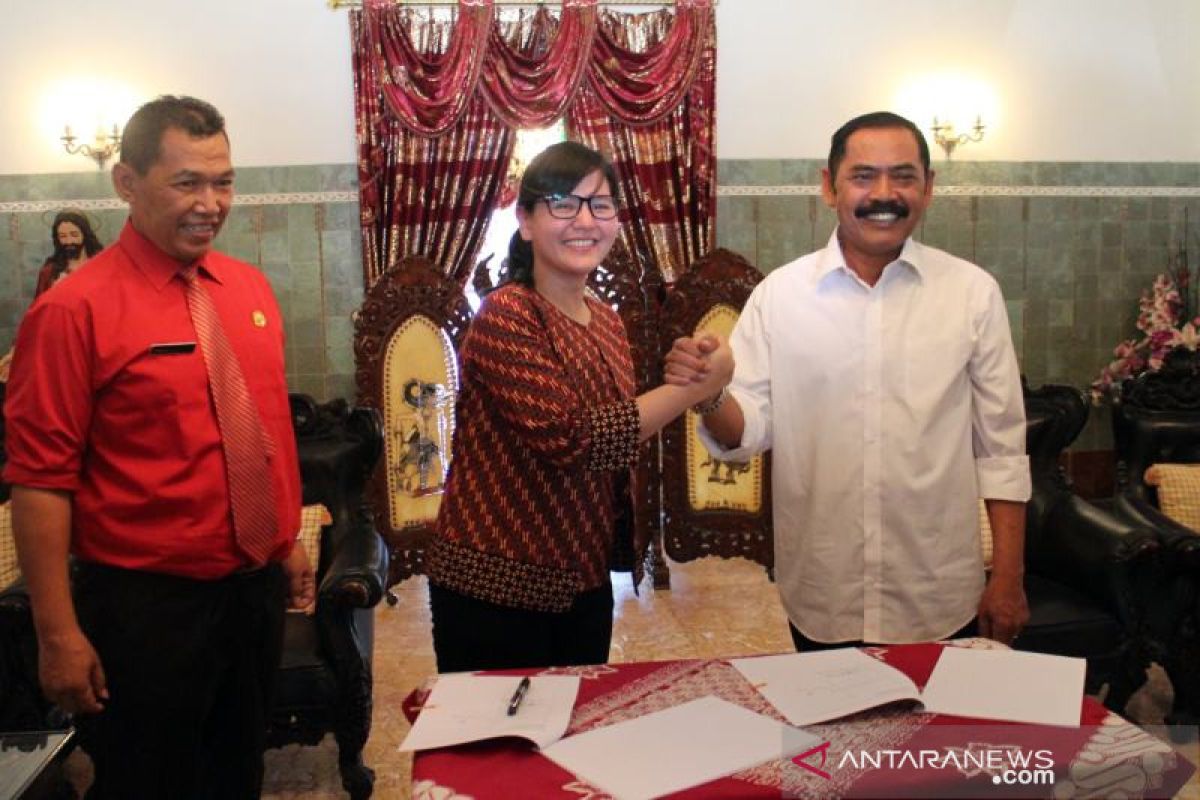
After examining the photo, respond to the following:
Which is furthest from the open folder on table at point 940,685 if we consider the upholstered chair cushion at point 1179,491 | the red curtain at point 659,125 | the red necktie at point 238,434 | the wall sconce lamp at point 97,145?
the wall sconce lamp at point 97,145

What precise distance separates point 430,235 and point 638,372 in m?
1.56

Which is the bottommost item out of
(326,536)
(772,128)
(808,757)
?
(326,536)

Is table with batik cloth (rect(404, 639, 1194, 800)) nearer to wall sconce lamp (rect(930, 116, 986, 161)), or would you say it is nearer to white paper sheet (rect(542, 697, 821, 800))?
white paper sheet (rect(542, 697, 821, 800))

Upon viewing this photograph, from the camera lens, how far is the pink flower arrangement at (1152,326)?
5.32m

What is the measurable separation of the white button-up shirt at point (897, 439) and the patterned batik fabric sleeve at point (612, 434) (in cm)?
32

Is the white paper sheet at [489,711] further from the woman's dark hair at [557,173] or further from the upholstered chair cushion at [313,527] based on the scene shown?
the upholstered chair cushion at [313,527]

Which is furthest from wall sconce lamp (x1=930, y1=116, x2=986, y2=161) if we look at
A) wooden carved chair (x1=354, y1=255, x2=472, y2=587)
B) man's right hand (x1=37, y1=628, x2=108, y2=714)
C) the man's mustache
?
man's right hand (x1=37, y1=628, x2=108, y2=714)

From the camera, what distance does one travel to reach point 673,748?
115 centimetres

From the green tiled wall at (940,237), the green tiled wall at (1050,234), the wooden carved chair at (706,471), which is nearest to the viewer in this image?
the wooden carved chair at (706,471)

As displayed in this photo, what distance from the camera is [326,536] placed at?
2988 millimetres

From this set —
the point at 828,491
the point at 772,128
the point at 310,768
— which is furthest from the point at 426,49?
the point at 828,491

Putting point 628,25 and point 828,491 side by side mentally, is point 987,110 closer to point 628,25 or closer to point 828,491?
point 628,25

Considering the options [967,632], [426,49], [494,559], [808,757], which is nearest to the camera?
[808,757]

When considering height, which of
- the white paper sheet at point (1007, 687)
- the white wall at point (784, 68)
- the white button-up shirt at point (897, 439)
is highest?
the white wall at point (784, 68)
